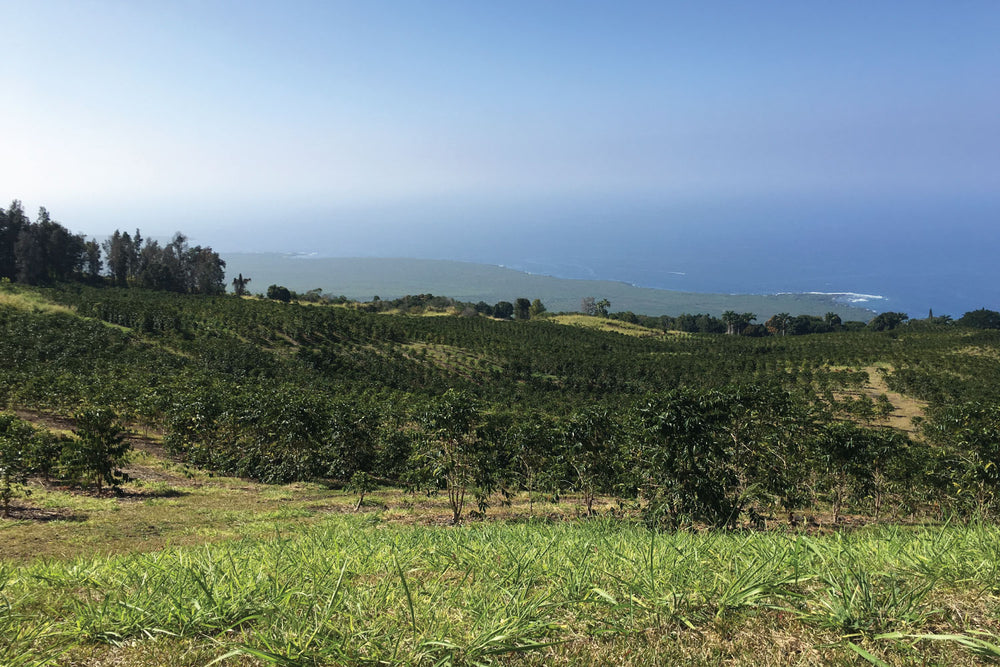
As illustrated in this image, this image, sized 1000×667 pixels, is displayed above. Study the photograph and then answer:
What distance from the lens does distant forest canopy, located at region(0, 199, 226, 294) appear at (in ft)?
245

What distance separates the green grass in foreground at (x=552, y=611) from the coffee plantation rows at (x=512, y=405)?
439cm

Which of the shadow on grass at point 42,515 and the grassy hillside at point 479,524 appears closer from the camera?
the grassy hillside at point 479,524

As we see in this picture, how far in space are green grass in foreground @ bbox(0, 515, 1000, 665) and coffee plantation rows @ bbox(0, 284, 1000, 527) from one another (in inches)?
173

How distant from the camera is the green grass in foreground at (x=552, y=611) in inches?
77.1

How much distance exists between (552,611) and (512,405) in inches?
1735

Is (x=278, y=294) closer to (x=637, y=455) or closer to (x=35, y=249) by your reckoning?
(x=35, y=249)

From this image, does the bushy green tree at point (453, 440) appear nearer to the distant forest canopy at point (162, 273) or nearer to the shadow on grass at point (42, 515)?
the shadow on grass at point (42, 515)

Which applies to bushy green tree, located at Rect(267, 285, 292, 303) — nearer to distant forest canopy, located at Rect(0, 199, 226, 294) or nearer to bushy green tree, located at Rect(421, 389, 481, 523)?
distant forest canopy, located at Rect(0, 199, 226, 294)

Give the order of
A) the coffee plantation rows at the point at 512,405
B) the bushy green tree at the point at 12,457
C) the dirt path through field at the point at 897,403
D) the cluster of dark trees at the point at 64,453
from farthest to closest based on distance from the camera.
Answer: the dirt path through field at the point at 897,403
the cluster of dark trees at the point at 64,453
the bushy green tree at the point at 12,457
the coffee plantation rows at the point at 512,405

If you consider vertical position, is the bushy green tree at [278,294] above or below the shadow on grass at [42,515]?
above

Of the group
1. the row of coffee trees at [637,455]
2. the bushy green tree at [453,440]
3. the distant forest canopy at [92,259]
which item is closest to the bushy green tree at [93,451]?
the row of coffee trees at [637,455]

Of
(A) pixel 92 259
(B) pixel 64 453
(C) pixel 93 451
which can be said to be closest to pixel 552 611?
(C) pixel 93 451

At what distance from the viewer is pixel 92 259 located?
87625mm

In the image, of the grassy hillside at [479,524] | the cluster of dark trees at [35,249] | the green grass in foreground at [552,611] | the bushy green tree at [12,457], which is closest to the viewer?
the green grass in foreground at [552,611]
